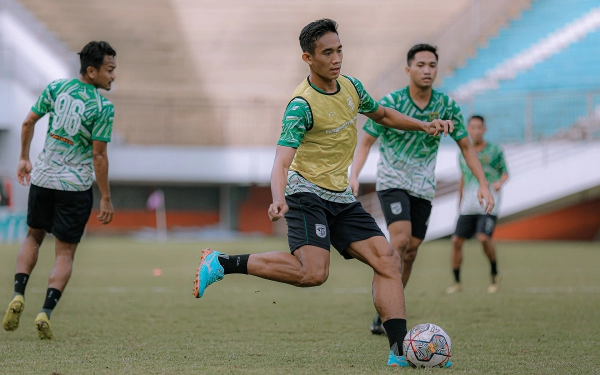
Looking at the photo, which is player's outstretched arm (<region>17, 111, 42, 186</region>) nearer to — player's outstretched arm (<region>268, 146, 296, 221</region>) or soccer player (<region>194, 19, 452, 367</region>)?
soccer player (<region>194, 19, 452, 367</region>)

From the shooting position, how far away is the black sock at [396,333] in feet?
17.0

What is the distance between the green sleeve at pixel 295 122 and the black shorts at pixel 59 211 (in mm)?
2226

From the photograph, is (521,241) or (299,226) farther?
(521,241)

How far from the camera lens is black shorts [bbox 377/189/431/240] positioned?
23.1ft

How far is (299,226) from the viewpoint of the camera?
17.3ft

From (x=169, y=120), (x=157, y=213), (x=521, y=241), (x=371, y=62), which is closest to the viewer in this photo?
(x=521, y=241)

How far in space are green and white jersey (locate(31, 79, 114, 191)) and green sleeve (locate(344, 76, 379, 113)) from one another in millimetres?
2068

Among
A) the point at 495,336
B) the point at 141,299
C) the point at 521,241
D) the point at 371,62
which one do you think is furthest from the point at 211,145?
the point at 495,336

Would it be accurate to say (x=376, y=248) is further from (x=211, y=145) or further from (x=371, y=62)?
(x=371, y=62)

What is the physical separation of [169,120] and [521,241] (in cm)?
1168

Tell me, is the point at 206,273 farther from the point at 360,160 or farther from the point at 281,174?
the point at 360,160

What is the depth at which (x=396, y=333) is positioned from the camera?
5.20 metres

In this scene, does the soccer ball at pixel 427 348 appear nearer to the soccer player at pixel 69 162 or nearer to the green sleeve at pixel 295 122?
the green sleeve at pixel 295 122

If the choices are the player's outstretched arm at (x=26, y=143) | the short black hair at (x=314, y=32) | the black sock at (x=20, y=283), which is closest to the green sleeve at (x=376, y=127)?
the short black hair at (x=314, y=32)
